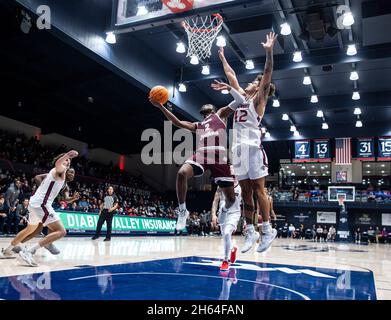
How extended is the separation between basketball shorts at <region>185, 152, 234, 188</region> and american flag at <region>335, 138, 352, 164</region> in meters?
18.4

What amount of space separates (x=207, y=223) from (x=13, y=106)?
44.3 feet

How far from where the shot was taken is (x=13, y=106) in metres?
21.0

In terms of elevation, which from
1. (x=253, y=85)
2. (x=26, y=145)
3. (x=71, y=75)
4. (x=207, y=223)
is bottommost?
(x=207, y=223)

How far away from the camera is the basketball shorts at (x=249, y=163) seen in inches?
188

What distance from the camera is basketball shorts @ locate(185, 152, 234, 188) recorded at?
4895 mm

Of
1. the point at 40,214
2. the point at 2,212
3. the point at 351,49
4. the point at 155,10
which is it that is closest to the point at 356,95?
the point at 351,49

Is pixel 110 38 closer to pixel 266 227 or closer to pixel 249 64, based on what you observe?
pixel 249 64

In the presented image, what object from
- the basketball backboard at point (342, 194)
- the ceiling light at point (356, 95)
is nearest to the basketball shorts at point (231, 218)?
the ceiling light at point (356, 95)

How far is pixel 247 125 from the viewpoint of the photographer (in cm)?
493

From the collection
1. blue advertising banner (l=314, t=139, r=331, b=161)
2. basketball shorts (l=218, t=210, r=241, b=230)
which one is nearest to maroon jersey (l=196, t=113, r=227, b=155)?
basketball shorts (l=218, t=210, r=241, b=230)

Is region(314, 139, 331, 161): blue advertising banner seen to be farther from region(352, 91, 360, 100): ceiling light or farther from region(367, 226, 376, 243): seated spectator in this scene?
region(367, 226, 376, 243): seated spectator
